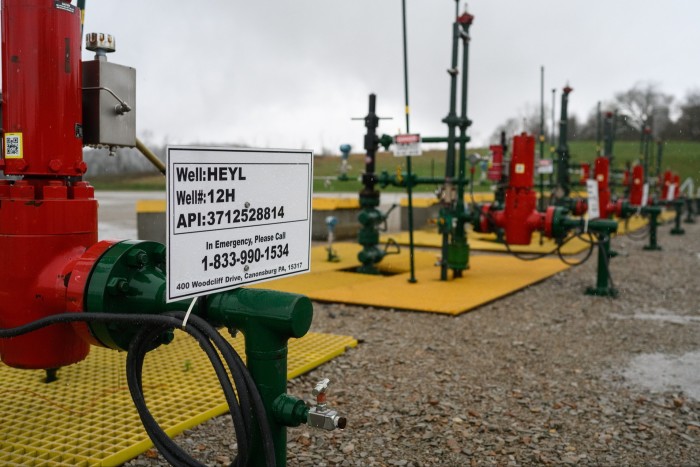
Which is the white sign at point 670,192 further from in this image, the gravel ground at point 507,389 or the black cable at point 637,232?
the gravel ground at point 507,389

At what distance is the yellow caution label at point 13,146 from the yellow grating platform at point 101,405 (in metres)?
0.98

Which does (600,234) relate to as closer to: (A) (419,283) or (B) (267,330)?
(A) (419,283)

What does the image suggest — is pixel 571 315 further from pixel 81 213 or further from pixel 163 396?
pixel 81 213

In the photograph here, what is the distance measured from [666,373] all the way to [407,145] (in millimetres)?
3148

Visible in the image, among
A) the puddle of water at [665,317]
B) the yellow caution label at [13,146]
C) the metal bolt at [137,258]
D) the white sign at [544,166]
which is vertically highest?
the white sign at [544,166]

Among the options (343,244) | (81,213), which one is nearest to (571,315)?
(81,213)

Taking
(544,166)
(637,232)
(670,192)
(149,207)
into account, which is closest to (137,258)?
(149,207)

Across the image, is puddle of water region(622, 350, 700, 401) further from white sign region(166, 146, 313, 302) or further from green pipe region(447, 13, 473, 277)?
green pipe region(447, 13, 473, 277)

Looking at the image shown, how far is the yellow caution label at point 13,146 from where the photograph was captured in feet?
5.97

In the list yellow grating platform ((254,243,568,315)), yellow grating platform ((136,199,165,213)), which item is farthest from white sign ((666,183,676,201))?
yellow grating platform ((136,199,165,213))

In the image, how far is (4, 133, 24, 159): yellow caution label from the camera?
5.97 ft

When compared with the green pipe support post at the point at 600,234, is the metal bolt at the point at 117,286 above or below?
above

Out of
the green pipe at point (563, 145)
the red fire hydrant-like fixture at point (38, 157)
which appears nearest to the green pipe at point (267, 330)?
the red fire hydrant-like fixture at point (38, 157)

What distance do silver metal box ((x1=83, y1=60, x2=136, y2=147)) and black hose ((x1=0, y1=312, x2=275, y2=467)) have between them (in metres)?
0.58
